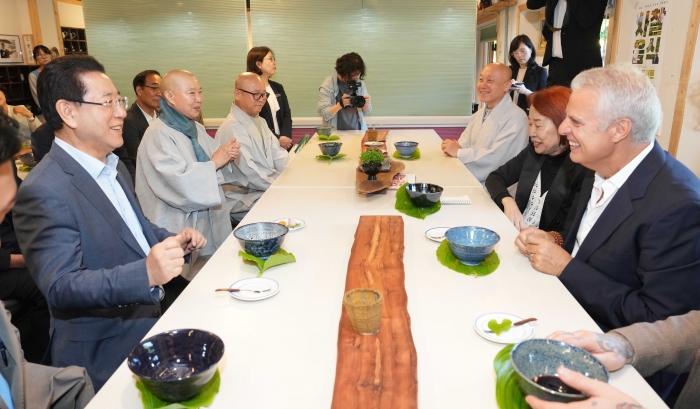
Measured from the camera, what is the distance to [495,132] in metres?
3.42

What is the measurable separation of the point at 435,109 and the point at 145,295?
5181 mm

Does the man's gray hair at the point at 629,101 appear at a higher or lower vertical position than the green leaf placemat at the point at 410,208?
higher

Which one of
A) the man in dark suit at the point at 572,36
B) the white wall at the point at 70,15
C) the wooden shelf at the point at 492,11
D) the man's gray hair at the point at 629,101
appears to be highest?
the white wall at the point at 70,15

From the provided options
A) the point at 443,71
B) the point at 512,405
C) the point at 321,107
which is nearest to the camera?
the point at 512,405

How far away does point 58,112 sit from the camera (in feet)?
5.20

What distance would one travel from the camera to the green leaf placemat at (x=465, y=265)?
151 centimetres

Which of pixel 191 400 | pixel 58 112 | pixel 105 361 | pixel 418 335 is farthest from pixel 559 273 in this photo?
pixel 58 112

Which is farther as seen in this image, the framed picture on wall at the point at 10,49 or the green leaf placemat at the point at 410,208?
the framed picture on wall at the point at 10,49

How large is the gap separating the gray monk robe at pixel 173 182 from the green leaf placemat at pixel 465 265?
4.77 feet

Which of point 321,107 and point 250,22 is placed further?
point 250,22

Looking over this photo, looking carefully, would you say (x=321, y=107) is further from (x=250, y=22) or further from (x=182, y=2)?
(x=182, y=2)

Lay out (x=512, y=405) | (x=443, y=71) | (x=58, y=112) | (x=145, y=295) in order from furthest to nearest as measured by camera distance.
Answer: (x=443, y=71) → (x=58, y=112) → (x=145, y=295) → (x=512, y=405)

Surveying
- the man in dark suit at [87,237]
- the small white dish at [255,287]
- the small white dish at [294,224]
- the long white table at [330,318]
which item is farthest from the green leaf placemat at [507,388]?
the small white dish at [294,224]

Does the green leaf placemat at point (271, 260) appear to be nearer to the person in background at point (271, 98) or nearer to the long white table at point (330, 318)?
the long white table at point (330, 318)
